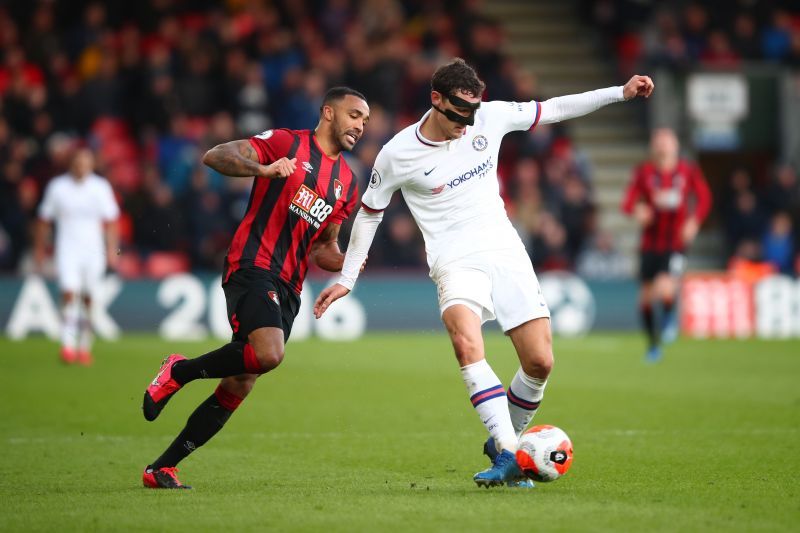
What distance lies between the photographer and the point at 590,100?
24.5 ft

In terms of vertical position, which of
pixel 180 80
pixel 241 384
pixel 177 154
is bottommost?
pixel 241 384

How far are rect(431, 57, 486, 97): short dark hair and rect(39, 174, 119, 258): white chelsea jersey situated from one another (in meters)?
8.47

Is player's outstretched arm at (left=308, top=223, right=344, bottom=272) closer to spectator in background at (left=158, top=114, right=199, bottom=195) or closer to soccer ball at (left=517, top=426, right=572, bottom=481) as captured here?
soccer ball at (left=517, top=426, right=572, bottom=481)

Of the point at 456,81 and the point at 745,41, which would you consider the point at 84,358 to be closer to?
the point at 456,81

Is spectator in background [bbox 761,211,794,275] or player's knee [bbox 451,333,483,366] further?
spectator in background [bbox 761,211,794,275]

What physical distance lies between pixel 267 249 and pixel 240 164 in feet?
2.07

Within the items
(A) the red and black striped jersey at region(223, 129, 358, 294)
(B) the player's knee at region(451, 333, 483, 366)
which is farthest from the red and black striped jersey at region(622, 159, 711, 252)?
(B) the player's knee at region(451, 333, 483, 366)

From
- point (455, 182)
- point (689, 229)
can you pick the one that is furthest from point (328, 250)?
point (689, 229)

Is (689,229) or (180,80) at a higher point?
(180,80)

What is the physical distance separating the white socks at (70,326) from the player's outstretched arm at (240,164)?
848cm

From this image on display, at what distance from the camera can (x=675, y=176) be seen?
52.8 feet

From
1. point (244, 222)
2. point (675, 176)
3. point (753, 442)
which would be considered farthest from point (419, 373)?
point (244, 222)

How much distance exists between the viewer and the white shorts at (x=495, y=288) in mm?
7234

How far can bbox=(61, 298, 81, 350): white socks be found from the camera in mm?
15031
